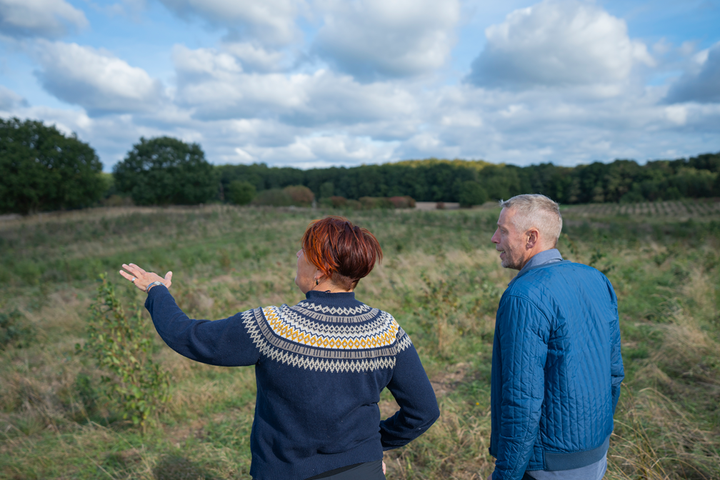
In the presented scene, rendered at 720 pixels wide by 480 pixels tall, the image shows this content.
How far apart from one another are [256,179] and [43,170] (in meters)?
49.0

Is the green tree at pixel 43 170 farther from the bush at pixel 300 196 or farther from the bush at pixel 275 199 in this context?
the bush at pixel 300 196

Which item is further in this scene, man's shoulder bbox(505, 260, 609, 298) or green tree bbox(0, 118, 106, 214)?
green tree bbox(0, 118, 106, 214)

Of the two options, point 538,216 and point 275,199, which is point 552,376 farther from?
point 275,199

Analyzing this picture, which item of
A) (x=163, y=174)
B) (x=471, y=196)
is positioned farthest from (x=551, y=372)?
(x=471, y=196)

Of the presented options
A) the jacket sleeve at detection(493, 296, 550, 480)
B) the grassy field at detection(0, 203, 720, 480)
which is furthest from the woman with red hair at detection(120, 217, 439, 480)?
the grassy field at detection(0, 203, 720, 480)

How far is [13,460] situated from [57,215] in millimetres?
32697

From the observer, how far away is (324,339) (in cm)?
141

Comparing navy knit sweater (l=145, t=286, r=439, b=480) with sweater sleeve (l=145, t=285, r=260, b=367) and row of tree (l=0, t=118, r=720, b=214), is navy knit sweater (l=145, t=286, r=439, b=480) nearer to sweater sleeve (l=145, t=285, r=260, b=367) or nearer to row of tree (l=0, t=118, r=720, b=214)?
sweater sleeve (l=145, t=285, r=260, b=367)

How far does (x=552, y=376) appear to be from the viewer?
1.61 metres

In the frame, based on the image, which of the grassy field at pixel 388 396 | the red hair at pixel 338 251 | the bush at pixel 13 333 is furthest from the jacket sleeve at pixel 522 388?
the bush at pixel 13 333

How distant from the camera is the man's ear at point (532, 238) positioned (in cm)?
182

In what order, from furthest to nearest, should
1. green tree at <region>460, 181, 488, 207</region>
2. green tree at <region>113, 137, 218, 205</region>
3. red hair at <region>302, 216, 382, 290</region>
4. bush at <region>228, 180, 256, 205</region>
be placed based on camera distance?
bush at <region>228, 180, 256, 205</region>
green tree at <region>460, 181, 488, 207</region>
green tree at <region>113, 137, 218, 205</region>
red hair at <region>302, 216, 382, 290</region>

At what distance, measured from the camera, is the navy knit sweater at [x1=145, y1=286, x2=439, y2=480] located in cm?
139

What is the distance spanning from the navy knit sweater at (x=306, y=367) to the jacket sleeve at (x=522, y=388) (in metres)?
0.45
